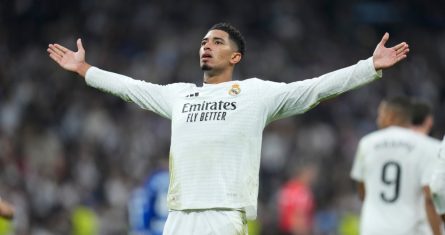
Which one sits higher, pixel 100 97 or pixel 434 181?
pixel 100 97

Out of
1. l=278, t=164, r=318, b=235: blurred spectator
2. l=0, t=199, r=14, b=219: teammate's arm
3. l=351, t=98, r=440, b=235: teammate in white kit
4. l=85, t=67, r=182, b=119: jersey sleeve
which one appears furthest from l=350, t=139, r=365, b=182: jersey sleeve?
l=278, t=164, r=318, b=235: blurred spectator

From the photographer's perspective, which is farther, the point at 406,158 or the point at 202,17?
the point at 202,17

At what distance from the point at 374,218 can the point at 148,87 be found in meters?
2.31

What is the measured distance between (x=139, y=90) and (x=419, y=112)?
8.54ft

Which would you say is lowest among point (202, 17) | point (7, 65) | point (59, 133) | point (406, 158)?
point (406, 158)

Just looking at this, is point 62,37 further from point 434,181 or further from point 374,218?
point 434,181

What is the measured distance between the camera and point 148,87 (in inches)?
263

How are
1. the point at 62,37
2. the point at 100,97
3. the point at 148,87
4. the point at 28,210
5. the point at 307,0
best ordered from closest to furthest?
the point at 148,87 < the point at 28,210 < the point at 100,97 < the point at 62,37 < the point at 307,0

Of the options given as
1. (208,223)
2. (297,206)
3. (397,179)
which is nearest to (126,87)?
(208,223)

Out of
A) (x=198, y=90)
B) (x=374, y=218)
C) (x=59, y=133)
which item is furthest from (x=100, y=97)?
(x=198, y=90)

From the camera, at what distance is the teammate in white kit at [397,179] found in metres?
8.01

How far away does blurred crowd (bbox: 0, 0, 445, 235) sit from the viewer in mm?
15375

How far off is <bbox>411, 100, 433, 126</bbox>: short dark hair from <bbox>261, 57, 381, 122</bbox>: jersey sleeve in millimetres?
2187

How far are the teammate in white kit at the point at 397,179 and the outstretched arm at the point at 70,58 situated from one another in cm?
248
